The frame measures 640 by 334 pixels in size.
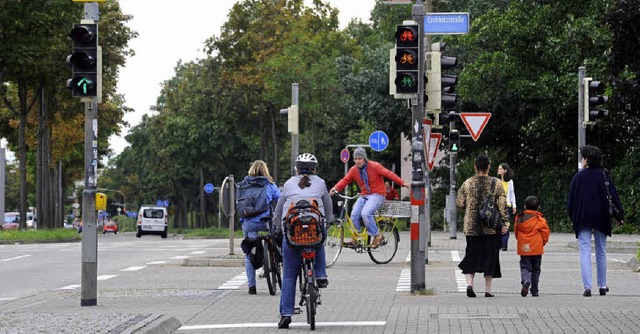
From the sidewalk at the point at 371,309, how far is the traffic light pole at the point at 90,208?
26 centimetres

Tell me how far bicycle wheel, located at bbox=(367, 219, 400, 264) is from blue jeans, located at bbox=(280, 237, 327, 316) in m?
9.53

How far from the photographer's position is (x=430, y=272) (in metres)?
20.9

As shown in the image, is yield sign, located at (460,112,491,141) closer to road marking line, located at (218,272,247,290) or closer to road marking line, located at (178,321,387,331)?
road marking line, located at (218,272,247,290)

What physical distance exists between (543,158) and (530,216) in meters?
36.0

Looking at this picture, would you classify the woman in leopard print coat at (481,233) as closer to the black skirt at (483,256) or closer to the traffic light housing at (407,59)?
the black skirt at (483,256)

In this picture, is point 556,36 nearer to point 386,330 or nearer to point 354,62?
point 354,62

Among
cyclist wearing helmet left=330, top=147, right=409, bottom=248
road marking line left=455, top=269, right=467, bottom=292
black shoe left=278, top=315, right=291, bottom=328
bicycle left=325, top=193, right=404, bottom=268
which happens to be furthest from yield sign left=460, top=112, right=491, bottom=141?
black shoe left=278, top=315, right=291, bottom=328

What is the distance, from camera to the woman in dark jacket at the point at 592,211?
15633 millimetres

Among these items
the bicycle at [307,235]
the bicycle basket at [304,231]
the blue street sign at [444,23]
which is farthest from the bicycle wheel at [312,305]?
the blue street sign at [444,23]

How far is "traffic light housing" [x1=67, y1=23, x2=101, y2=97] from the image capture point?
1445 centimetres

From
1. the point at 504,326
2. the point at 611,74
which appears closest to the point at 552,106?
the point at 611,74

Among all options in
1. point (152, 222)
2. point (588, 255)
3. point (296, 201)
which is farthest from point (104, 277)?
point (152, 222)

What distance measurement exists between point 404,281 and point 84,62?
20.4 ft

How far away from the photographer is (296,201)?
486 inches
